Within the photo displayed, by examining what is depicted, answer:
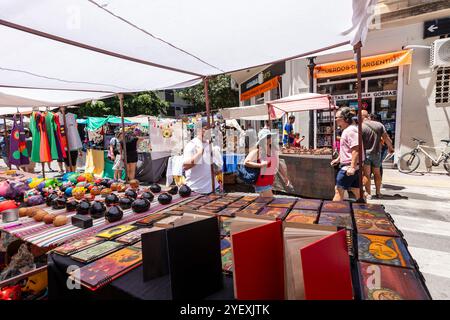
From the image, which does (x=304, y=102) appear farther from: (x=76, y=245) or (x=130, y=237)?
(x=76, y=245)

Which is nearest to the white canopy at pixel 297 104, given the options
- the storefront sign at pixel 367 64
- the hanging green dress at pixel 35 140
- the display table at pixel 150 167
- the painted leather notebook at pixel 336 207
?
the storefront sign at pixel 367 64

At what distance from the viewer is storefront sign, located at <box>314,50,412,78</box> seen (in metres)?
8.17

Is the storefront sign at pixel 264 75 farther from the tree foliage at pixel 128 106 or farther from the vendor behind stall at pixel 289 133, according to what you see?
the tree foliage at pixel 128 106

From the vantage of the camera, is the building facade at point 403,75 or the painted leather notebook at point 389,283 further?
the building facade at point 403,75

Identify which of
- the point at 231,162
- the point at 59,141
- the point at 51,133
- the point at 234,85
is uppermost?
the point at 234,85

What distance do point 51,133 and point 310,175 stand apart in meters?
5.66

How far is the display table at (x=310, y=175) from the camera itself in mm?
5252

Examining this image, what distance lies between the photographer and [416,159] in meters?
8.02

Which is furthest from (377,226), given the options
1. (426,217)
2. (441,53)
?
(441,53)

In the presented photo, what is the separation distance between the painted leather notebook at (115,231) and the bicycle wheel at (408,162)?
28.9ft

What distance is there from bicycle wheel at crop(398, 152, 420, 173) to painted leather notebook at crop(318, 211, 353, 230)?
25.5 ft

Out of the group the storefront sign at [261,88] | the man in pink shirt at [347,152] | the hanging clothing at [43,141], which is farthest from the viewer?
the storefront sign at [261,88]

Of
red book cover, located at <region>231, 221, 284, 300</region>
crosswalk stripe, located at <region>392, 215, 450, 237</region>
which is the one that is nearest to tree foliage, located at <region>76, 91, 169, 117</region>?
crosswalk stripe, located at <region>392, 215, 450, 237</region>
